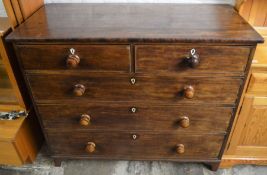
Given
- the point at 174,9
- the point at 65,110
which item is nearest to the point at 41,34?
the point at 65,110

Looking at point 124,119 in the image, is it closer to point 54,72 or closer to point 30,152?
point 54,72

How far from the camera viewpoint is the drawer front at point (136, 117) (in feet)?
3.94

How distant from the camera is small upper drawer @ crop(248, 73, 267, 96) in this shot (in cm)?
111

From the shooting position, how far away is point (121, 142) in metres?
1.36

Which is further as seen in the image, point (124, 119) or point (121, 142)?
point (121, 142)

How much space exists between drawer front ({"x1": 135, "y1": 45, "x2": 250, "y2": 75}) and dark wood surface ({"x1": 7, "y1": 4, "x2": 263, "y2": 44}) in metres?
0.04

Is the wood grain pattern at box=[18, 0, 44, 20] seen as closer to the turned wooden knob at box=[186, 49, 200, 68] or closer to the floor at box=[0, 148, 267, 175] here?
the turned wooden knob at box=[186, 49, 200, 68]

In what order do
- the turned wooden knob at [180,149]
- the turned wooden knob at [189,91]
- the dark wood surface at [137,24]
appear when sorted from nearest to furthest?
the dark wood surface at [137,24], the turned wooden knob at [189,91], the turned wooden knob at [180,149]

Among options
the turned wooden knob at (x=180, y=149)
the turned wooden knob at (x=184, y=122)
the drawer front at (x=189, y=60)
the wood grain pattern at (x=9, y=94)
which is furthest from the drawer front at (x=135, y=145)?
the drawer front at (x=189, y=60)

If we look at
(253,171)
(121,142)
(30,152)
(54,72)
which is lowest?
(253,171)

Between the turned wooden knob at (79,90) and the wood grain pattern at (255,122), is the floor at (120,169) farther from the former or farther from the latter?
the turned wooden knob at (79,90)

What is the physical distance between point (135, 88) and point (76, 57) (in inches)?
11.3

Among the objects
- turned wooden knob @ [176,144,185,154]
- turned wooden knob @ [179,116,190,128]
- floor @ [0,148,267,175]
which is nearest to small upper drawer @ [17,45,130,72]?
turned wooden knob @ [179,116,190,128]

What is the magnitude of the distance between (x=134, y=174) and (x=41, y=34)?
0.93m
